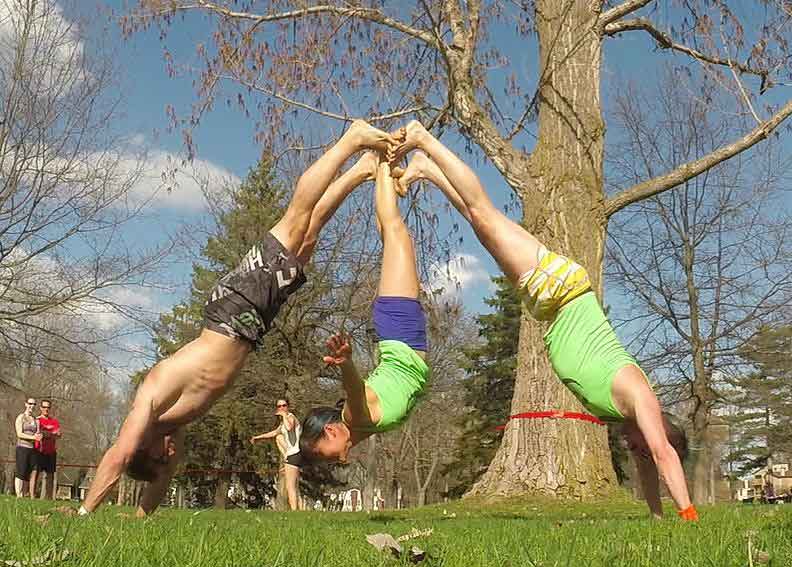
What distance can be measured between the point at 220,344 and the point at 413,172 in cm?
231

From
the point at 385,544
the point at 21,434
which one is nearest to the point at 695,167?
the point at 385,544

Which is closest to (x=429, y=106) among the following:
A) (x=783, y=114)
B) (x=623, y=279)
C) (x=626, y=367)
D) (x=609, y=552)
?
(x=783, y=114)

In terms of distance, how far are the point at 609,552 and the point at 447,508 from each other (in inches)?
283

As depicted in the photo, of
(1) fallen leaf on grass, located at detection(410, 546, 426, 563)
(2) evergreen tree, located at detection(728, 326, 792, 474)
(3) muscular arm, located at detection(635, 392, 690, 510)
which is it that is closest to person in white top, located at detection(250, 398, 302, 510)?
(3) muscular arm, located at detection(635, 392, 690, 510)

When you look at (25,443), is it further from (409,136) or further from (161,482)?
(409,136)

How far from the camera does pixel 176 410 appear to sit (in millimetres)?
5340

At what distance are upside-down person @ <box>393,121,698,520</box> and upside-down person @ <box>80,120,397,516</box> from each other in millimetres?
937

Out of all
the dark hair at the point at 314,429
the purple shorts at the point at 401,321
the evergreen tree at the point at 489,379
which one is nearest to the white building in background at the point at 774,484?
the evergreen tree at the point at 489,379

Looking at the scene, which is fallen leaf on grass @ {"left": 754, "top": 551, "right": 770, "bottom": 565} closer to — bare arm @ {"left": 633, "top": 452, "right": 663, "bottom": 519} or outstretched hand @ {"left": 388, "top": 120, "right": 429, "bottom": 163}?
bare arm @ {"left": 633, "top": 452, "right": 663, "bottom": 519}

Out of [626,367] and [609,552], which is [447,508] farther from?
[609,552]

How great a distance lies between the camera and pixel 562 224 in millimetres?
10289

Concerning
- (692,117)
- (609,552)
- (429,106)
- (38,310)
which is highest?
(692,117)

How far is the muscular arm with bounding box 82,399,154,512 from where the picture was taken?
5082 mm

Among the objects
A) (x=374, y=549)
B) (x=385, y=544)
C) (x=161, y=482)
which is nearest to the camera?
(x=385, y=544)
